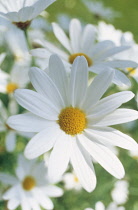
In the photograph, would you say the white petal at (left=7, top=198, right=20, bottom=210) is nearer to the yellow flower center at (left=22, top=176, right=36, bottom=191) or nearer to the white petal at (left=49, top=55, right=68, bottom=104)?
the yellow flower center at (left=22, top=176, right=36, bottom=191)

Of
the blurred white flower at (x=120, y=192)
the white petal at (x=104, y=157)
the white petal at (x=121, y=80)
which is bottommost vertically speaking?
the blurred white flower at (x=120, y=192)

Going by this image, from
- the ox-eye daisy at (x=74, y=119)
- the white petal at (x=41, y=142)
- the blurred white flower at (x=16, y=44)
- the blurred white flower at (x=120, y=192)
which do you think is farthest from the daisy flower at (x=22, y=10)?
the blurred white flower at (x=120, y=192)

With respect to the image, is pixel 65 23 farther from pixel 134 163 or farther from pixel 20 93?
pixel 20 93

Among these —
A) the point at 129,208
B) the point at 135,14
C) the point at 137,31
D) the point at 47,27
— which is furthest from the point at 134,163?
the point at 135,14

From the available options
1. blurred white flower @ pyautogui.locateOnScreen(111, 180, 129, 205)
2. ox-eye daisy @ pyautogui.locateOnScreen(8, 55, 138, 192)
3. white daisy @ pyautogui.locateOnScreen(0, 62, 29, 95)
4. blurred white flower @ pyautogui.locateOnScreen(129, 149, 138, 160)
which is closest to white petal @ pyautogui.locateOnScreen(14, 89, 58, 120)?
ox-eye daisy @ pyautogui.locateOnScreen(8, 55, 138, 192)

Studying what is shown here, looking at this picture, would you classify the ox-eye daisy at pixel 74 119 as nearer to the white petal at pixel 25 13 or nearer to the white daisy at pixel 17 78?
the white petal at pixel 25 13

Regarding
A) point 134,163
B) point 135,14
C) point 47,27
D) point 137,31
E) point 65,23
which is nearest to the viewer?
point 134,163
